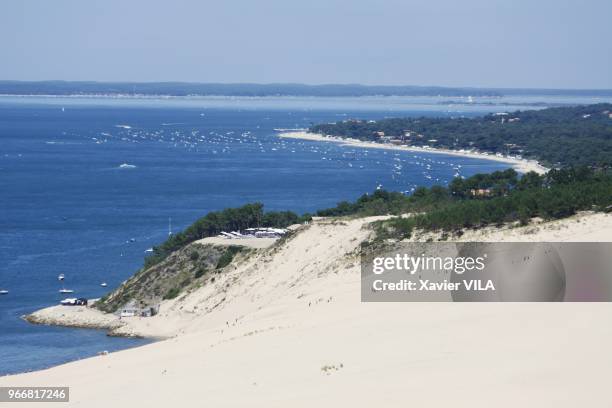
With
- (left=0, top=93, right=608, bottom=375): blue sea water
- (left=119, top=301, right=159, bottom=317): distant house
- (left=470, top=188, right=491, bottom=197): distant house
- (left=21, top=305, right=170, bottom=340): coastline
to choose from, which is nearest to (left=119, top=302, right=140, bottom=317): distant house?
(left=119, top=301, right=159, bottom=317): distant house

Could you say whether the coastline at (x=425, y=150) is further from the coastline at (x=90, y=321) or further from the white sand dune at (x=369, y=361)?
the white sand dune at (x=369, y=361)

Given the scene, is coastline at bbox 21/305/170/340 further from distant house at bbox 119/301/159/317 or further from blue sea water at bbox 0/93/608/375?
blue sea water at bbox 0/93/608/375

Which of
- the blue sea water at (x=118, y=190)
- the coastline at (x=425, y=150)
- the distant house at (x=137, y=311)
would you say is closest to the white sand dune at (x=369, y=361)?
the blue sea water at (x=118, y=190)

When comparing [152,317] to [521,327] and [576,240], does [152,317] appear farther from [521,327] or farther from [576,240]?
[521,327]

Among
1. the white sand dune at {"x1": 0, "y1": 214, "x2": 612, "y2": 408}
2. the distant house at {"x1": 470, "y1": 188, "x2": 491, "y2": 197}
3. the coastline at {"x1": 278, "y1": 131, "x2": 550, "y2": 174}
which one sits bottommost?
the coastline at {"x1": 278, "y1": 131, "x2": 550, "y2": 174}

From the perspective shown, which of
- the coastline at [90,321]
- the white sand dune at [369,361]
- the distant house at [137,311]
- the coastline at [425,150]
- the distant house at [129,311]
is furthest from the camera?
the coastline at [425,150]
